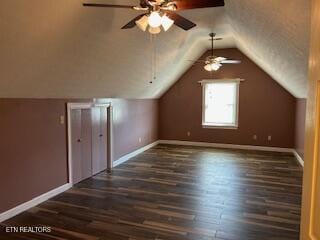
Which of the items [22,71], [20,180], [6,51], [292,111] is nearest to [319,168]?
[6,51]

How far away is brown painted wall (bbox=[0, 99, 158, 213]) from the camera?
311 cm

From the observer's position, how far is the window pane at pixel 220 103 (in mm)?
7535

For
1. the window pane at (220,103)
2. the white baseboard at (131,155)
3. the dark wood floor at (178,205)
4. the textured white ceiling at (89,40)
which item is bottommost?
the dark wood floor at (178,205)

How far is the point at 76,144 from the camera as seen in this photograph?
438 centimetres

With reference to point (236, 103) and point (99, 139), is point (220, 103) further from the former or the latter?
point (99, 139)

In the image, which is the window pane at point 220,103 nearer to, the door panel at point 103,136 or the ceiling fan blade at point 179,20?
the door panel at point 103,136

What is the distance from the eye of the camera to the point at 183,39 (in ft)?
15.3

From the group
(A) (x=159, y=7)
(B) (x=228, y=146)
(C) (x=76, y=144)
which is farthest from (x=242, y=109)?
(A) (x=159, y=7)

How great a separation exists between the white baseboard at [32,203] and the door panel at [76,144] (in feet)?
0.84

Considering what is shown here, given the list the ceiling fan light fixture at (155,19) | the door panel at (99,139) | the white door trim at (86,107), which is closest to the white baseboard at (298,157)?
the white door trim at (86,107)

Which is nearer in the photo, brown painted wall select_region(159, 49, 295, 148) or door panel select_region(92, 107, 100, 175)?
door panel select_region(92, 107, 100, 175)

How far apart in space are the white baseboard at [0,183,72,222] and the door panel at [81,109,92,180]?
513 millimetres

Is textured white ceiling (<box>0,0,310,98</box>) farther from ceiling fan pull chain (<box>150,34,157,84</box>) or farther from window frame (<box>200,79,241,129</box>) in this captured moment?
window frame (<box>200,79,241,129</box>)

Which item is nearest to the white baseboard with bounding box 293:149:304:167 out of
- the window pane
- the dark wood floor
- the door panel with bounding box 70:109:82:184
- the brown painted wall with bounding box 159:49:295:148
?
the dark wood floor
